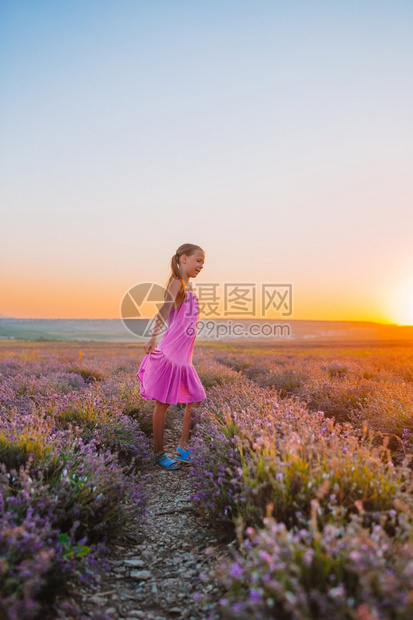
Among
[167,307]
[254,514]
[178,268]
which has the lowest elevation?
[254,514]

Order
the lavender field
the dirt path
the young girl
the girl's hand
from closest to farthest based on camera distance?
the lavender field, the dirt path, the girl's hand, the young girl

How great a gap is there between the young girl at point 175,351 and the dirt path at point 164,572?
1057mm

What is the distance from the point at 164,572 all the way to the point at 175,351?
8.10 ft

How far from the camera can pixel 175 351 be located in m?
4.95

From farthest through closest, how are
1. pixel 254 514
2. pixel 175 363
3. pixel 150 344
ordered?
pixel 175 363, pixel 150 344, pixel 254 514

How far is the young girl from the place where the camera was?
4.83m

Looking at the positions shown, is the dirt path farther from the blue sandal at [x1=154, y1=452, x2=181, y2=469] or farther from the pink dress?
the pink dress

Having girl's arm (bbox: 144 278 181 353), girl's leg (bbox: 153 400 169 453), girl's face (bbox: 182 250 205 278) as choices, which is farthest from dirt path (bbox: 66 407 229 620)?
girl's face (bbox: 182 250 205 278)

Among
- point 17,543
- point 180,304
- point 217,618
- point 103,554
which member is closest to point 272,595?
point 217,618

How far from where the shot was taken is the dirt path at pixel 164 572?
7.93 feet

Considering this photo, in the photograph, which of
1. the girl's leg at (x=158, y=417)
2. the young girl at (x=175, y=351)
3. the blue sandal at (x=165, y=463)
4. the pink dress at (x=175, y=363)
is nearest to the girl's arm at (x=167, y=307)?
the young girl at (x=175, y=351)

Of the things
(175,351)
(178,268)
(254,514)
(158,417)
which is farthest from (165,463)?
(254,514)

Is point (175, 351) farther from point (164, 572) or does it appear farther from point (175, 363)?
point (164, 572)

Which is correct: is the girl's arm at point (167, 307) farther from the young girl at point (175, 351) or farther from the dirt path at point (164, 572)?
the dirt path at point (164, 572)
